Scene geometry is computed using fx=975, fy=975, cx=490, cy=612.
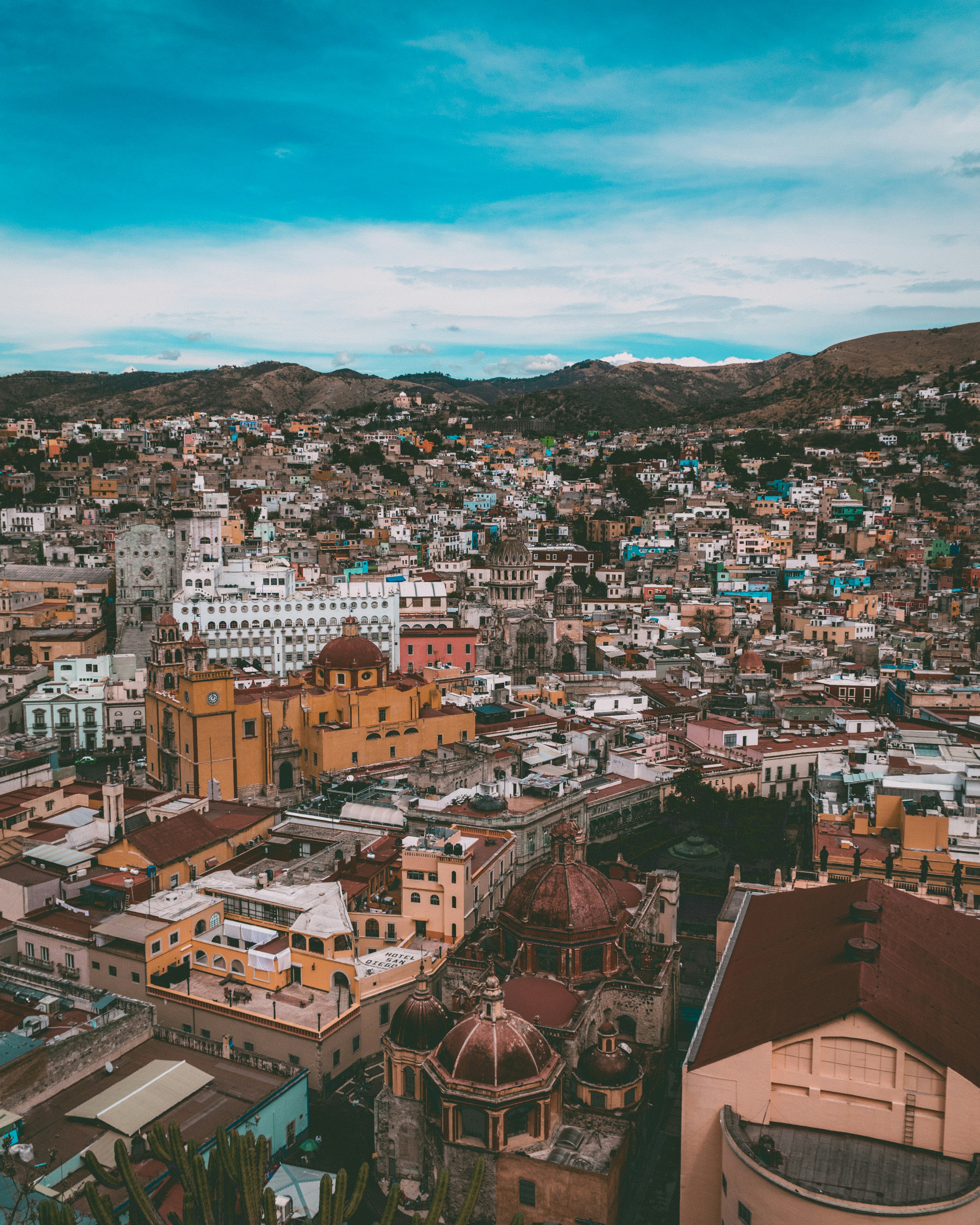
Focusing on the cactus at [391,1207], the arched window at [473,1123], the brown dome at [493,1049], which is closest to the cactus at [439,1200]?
the cactus at [391,1207]

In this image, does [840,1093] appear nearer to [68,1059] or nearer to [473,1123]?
[473,1123]

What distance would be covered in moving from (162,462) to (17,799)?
91.9 meters

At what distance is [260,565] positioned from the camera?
77188 millimetres

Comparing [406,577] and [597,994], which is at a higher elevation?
[406,577]

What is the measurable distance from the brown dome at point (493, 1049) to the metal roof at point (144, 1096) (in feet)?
→ 19.8

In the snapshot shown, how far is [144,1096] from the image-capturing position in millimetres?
22156

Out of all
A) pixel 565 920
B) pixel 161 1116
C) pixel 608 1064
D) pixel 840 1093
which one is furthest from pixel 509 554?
pixel 840 1093

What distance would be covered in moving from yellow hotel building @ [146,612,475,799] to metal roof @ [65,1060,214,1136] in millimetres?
23236

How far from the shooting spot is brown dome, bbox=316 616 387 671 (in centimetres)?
5006

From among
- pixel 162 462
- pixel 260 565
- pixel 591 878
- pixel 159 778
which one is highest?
pixel 162 462

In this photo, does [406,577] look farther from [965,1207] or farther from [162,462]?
[965,1207]

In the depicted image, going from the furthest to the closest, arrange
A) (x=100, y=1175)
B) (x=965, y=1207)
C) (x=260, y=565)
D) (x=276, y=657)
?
(x=260, y=565)
(x=276, y=657)
(x=100, y=1175)
(x=965, y=1207)

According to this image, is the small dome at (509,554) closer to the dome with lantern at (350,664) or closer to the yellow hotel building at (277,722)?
the yellow hotel building at (277,722)

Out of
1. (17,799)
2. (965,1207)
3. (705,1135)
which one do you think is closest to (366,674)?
(17,799)
